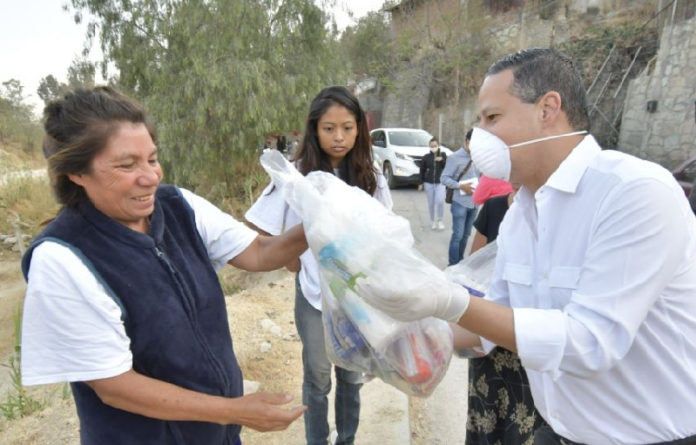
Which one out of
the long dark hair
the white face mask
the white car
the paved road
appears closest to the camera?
the white face mask

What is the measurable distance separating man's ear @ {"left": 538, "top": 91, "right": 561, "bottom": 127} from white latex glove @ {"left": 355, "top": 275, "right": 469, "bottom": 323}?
56 centimetres

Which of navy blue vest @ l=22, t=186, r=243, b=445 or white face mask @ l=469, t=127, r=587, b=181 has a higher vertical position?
white face mask @ l=469, t=127, r=587, b=181

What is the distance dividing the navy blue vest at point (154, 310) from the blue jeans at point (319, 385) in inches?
28.3

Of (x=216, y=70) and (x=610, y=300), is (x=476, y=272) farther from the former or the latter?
(x=216, y=70)

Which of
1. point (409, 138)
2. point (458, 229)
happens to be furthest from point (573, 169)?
point (409, 138)

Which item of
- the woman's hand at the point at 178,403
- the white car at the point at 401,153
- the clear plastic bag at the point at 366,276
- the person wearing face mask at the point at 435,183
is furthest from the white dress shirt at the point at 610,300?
the white car at the point at 401,153

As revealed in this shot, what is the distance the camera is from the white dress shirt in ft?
3.07

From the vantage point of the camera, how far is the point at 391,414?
2.74m

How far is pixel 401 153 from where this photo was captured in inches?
424

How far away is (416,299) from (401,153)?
1010cm

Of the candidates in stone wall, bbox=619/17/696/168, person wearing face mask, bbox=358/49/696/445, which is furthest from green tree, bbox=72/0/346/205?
stone wall, bbox=619/17/696/168

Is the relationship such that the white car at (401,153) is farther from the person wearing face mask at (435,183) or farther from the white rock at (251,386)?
the white rock at (251,386)

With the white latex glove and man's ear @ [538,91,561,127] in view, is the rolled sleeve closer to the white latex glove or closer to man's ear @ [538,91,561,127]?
the white latex glove

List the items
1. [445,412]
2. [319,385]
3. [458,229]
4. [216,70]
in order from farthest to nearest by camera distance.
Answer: [216,70] < [458,229] < [445,412] < [319,385]
